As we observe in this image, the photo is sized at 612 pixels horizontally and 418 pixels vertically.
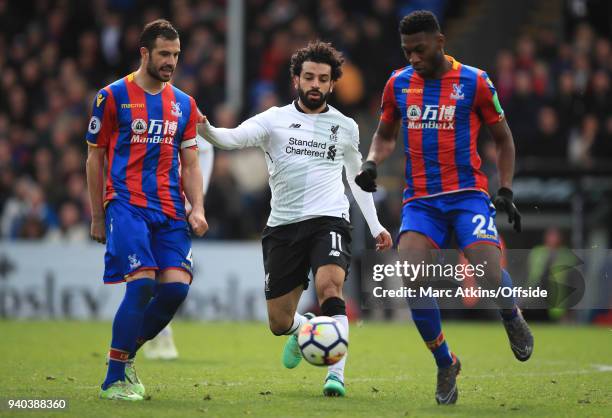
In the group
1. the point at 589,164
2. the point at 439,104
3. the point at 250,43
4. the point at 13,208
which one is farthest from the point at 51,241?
the point at 439,104

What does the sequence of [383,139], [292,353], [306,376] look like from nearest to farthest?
Answer: [383,139], [292,353], [306,376]

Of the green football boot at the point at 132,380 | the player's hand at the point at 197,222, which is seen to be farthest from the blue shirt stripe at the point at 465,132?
the green football boot at the point at 132,380

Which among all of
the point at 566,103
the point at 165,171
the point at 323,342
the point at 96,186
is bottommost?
the point at 323,342

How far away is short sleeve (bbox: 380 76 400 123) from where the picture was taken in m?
8.21

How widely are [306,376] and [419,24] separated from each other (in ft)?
11.1

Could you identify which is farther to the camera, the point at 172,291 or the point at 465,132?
the point at 465,132

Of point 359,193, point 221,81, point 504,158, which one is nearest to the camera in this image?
point 504,158

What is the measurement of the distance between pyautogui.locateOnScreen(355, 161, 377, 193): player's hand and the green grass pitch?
1.49 meters

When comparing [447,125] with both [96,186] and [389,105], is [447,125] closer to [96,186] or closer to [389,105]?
[389,105]

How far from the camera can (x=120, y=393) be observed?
760cm

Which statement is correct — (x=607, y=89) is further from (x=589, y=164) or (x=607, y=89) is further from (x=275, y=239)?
(x=275, y=239)

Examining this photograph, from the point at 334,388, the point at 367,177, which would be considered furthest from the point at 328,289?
the point at 367,177

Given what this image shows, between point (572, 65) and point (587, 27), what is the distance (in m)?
0.67

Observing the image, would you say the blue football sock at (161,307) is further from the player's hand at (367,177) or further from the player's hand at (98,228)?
the player's hand at (367,177)
